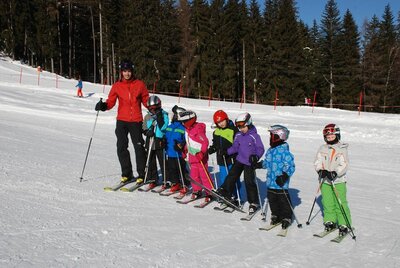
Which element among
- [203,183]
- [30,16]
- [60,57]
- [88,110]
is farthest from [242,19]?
[203,183]

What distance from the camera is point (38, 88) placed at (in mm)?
33125

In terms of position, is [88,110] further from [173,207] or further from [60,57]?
[60,57]

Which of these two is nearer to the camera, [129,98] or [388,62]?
[129,98]

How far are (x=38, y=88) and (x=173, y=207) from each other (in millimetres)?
29836

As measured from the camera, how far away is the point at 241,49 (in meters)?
56.3

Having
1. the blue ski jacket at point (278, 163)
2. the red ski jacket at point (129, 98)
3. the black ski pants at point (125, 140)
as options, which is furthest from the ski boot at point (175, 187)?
the blue ski jacket at point (278, 163)

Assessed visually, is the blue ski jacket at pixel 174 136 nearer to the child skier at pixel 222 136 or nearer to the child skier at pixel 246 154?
the child skier at pixel 222 136

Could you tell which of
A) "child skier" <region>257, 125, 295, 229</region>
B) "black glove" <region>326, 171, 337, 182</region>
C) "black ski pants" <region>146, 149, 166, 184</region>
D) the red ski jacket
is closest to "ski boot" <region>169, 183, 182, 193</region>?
"black ski pants" <region>146, 149, 166, 184</region>

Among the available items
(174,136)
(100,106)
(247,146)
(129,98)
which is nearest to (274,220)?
(247,146)

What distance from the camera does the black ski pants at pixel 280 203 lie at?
605cm

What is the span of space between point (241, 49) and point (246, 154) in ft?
168

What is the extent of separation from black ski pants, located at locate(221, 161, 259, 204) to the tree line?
45.2 m

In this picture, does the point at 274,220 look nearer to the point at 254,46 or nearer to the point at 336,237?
the point at 336,237

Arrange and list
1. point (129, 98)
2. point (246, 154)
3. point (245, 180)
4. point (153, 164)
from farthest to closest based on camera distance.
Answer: point (153, 164), point (129, 98), point (245, 180), point (246, 154)
